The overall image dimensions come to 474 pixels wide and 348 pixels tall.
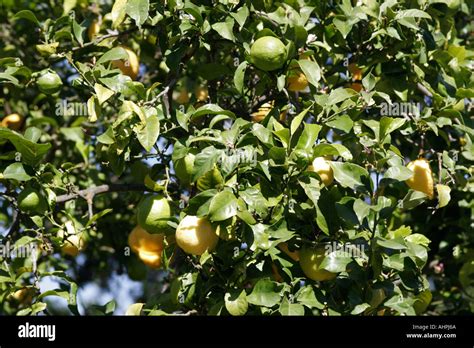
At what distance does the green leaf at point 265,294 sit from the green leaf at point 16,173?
57 cm

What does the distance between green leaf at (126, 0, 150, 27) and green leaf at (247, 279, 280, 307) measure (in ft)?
2.02

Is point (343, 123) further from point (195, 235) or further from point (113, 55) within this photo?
point (113, 55)

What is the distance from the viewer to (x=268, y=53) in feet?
5.01

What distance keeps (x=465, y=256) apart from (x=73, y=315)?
3.66 feet

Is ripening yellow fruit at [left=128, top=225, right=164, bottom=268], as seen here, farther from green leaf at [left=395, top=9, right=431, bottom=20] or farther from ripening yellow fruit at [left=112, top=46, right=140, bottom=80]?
green leaf at [left=395, top=9, right=431, bottom=20]

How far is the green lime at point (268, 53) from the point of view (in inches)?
60.2

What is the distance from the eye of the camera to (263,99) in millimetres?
1839

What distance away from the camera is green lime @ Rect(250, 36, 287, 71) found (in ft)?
5.01

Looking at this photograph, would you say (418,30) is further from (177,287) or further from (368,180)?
(177,287)

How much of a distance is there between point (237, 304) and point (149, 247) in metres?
0.42

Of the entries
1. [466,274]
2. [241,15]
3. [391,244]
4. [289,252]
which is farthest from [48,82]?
[466,274]

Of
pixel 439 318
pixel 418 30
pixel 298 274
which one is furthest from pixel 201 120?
pixel 439 318

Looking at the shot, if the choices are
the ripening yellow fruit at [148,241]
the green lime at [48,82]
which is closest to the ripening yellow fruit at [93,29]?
the green lime at [48,82]

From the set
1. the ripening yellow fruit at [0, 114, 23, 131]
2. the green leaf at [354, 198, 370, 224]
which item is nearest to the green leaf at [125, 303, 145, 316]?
the green leaf at [354, 198, 370, 224]
